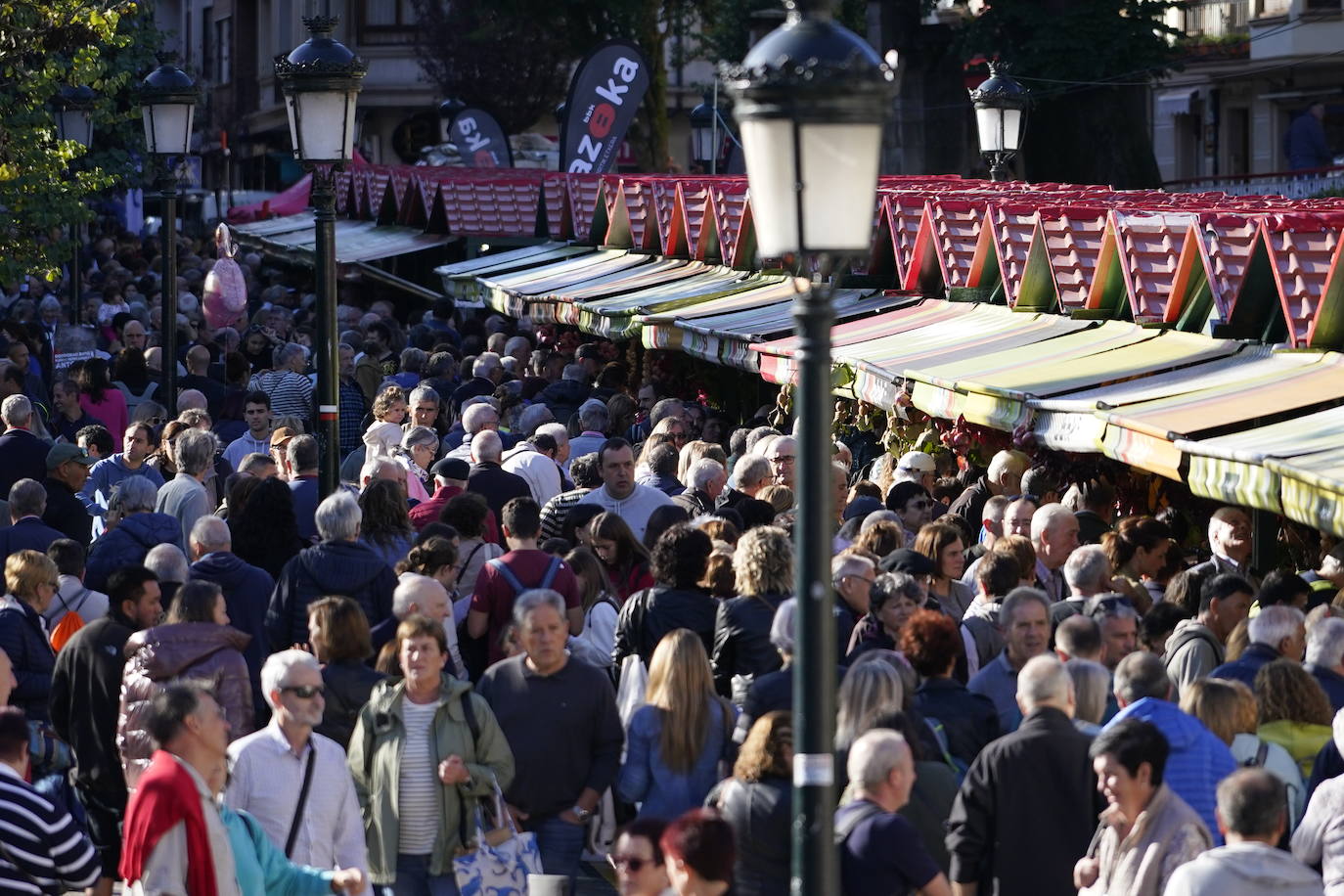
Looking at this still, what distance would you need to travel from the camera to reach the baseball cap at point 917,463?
1340cm

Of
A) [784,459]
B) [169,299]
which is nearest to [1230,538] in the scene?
[784,459]

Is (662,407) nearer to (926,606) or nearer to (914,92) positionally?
(926,606)

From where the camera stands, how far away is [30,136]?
62.5 feet

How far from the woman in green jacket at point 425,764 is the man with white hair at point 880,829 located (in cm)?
161

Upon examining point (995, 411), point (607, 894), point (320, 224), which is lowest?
point (607, 894)

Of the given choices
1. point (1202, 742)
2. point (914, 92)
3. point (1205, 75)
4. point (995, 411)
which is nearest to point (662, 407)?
point (995, 411)

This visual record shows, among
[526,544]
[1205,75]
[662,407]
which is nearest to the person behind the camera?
[526,544]

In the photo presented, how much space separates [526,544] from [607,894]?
1.53 metres

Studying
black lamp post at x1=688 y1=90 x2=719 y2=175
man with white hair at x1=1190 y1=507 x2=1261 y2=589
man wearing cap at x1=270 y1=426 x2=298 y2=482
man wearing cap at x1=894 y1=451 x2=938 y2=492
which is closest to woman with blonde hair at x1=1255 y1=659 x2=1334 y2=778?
man with white hair at x1=1190 y1=507 x2=1261 y2=589

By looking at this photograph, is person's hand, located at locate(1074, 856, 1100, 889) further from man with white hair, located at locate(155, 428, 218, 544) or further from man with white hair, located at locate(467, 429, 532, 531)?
man with white hair, located at locate(155, 428, 218, 544)

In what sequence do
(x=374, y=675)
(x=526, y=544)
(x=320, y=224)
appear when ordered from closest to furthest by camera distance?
(x=374, y=675) → (x=526, y=544) → (x=320, y=224)

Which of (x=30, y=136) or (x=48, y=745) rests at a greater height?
(x=30, y=136)

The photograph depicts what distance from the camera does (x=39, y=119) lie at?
65.8 ft

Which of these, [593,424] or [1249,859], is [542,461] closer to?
[593,424]
